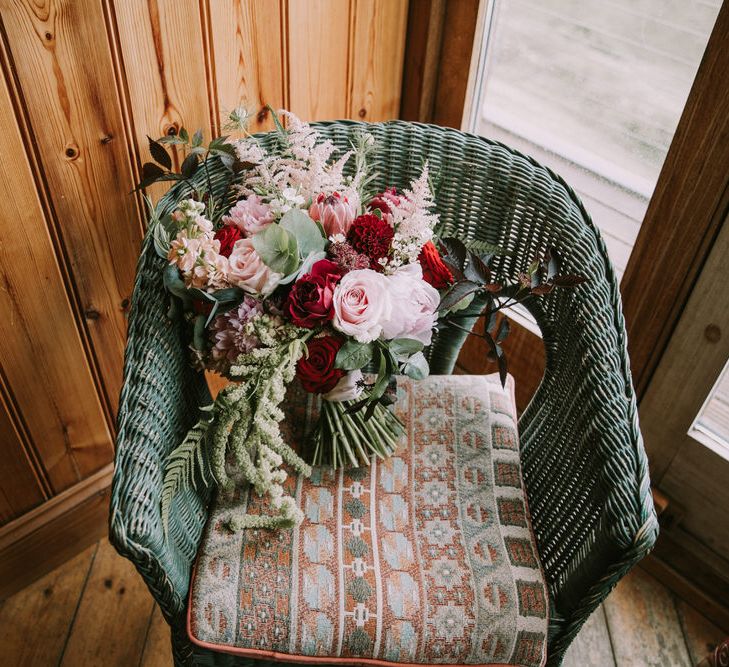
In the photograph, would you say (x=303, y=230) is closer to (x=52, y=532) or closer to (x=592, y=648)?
(x=52, y=532)

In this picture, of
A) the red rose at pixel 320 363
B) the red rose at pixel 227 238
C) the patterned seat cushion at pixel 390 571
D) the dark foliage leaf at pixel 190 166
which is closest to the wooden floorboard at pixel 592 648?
the patterned seat cushion at pixel 390 571

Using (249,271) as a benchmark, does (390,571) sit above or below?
below

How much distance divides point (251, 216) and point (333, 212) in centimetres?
11

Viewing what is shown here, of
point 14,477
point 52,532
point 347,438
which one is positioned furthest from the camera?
point 52,532

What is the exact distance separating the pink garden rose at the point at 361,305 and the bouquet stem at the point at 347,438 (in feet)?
0.75

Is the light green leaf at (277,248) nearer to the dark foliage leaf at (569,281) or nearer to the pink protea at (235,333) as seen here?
the pink protea at (235,333)

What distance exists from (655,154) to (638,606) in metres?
0.95

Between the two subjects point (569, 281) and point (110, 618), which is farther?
point (110, 618)

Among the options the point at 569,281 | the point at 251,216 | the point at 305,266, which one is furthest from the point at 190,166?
the point at 569,281

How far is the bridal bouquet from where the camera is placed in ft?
2.76

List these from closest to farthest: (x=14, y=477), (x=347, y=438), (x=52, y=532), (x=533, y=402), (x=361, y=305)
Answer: (x=361, y=305) < (x=347, y=438) < (x=533, y=402) < (x=14, y=477) < (x=52, y=532)

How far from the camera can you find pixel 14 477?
129 cm

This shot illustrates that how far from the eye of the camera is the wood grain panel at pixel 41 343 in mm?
1037

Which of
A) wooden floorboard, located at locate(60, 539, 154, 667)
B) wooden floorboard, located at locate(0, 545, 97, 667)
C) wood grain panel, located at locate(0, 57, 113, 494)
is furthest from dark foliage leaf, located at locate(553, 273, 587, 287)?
wooden floorboard, located at locate(0, 545, 97, 667)
